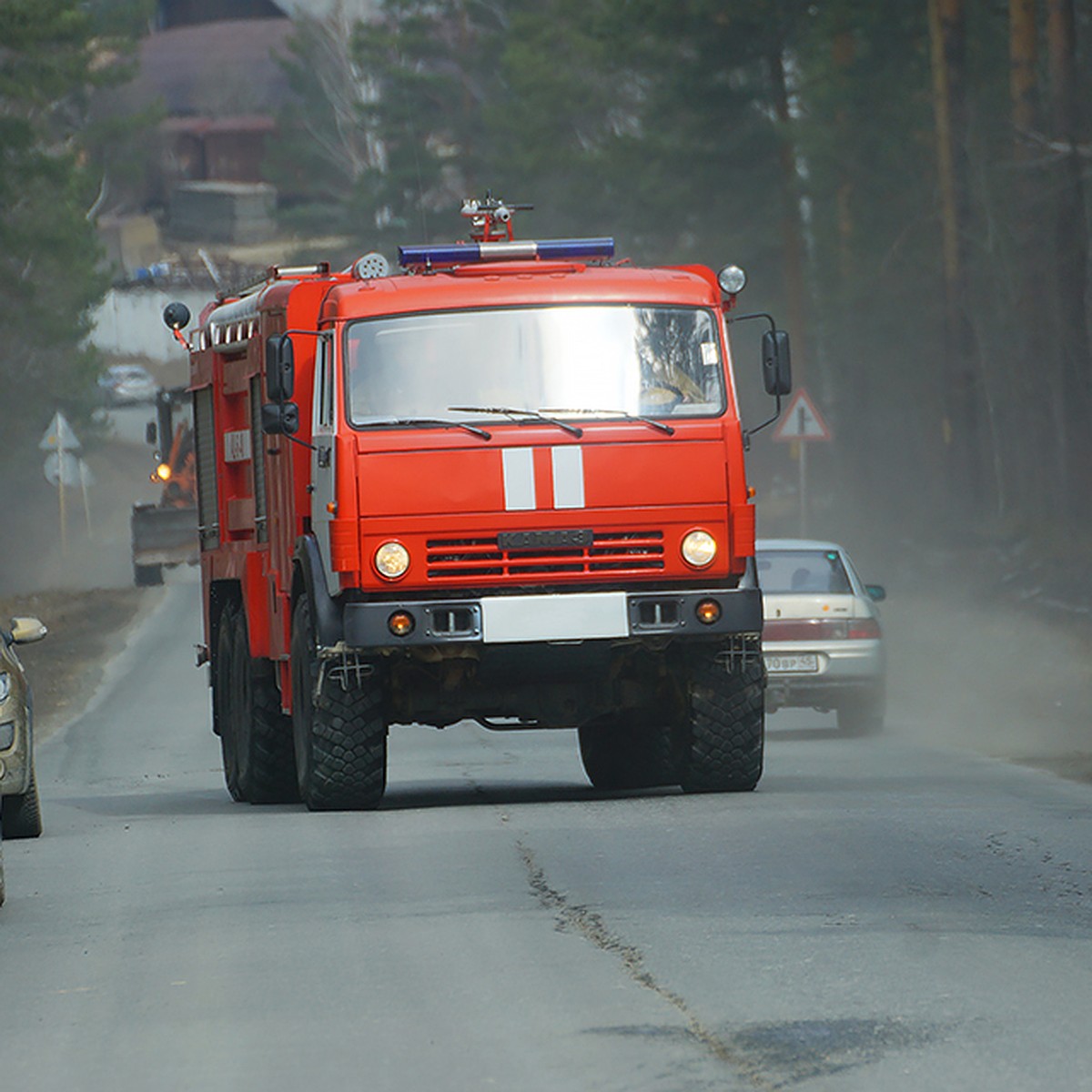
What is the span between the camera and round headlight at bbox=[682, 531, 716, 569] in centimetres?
1397

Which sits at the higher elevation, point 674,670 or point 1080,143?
point 1080,143

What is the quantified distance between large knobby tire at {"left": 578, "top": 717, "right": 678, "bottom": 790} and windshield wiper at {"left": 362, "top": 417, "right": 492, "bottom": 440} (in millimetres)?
2363

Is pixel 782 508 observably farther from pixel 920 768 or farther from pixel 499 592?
pixel 499 592

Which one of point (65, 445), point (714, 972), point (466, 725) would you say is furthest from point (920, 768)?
point (65, 445)

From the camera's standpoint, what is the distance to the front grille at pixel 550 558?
13.7 meters

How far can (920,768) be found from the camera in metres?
17.5

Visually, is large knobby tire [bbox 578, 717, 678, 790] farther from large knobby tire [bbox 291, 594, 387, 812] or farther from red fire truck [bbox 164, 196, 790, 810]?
large knobby tire [bbox 291, 594, 387, 812]

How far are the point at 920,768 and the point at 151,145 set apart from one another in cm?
11794

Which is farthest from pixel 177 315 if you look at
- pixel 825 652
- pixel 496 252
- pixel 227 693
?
pixel 825 652

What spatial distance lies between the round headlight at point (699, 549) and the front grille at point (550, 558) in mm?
134

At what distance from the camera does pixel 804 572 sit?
72.7 ft

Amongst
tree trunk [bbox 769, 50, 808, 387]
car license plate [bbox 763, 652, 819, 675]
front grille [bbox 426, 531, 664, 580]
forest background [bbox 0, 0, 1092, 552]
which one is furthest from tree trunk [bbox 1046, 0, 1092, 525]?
front grille [bbox 426, 531, 664, 580]

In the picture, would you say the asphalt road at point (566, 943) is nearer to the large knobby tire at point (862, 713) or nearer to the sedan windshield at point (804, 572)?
the large knobby tire at point (862, 713)

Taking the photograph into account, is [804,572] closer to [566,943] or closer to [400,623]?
[400,623]
